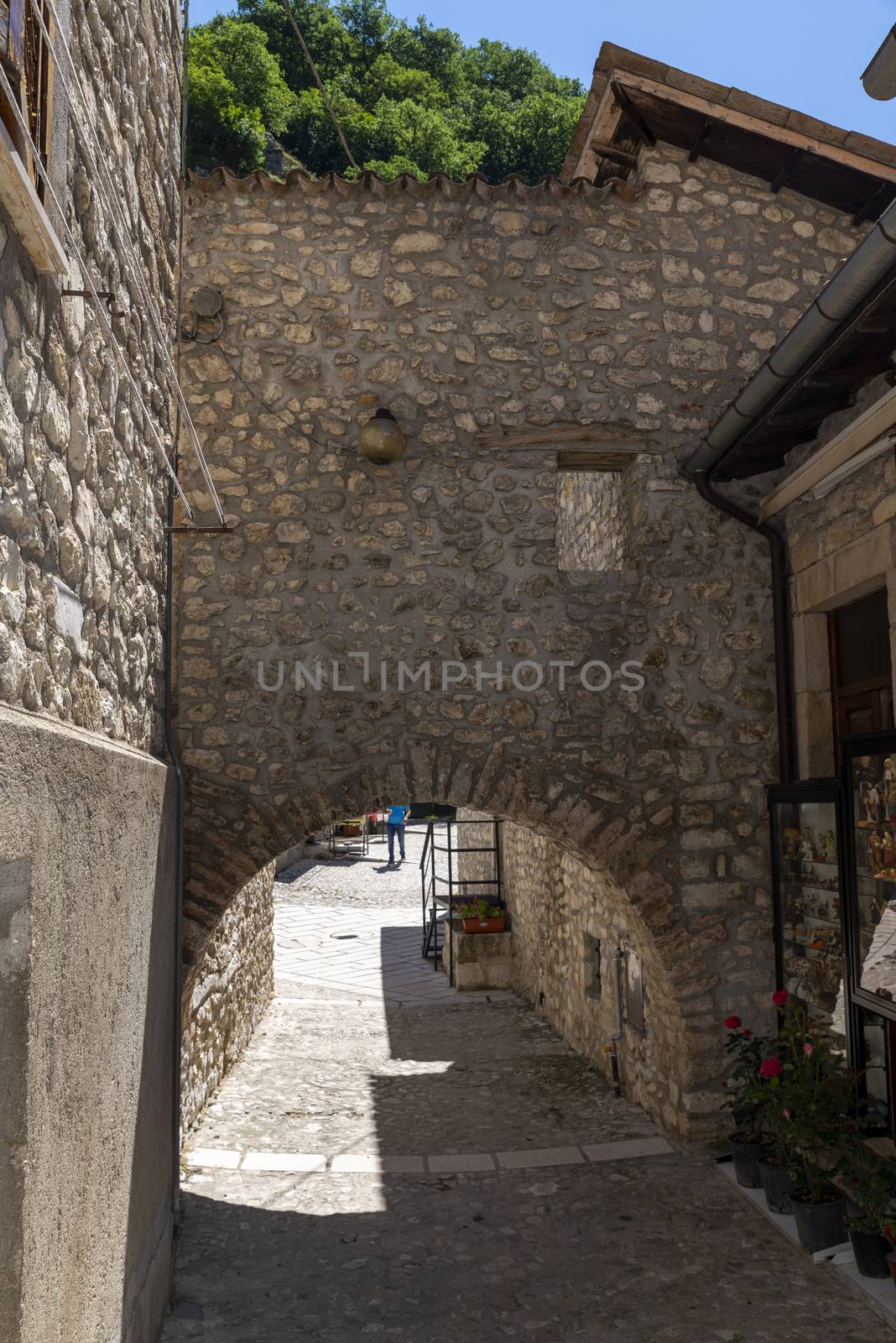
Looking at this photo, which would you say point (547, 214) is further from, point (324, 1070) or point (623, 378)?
point (324, 1070)

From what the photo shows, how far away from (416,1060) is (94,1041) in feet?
18.3

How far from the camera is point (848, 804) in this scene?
15.1 feet

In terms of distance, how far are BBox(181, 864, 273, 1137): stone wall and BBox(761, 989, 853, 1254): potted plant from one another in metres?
2.80

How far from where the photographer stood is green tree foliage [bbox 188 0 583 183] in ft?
66.8

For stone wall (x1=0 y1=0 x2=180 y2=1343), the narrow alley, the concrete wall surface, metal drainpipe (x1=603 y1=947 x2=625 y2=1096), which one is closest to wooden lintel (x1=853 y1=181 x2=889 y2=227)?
stone wall (x1=0 y1=0 x2=180 y2=1343)

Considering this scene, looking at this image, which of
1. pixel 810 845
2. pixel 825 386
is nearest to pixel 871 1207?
pixel 810 845

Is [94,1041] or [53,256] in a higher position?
[53,256]

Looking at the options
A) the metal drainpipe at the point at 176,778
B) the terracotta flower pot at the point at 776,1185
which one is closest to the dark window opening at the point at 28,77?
the metal drainpipe at the point at 176,778

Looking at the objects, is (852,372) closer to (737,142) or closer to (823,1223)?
(737,142)

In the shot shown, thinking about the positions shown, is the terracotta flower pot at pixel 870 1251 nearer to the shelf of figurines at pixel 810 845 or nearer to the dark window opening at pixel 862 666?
the shelf of figurines at pixel 810 845

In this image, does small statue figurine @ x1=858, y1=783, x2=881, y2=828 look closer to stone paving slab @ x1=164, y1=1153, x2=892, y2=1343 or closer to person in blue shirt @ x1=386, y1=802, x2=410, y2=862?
stone paving slab @ x1=164, y1=1153, x2=892, y2=1343

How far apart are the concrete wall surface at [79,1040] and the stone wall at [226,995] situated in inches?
65.5

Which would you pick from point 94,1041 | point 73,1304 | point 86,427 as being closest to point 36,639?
point 86,427

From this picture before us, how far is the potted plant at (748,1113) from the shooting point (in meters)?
5.02
